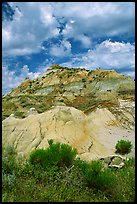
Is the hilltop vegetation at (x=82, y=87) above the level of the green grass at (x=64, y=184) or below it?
above

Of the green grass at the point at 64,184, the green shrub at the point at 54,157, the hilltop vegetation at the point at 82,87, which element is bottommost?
the green grass at the point at 64,184

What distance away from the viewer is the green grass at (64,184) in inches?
164

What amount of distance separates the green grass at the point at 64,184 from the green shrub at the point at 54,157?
70 millimetres

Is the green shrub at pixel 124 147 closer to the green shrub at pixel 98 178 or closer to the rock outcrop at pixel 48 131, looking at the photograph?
the rock outcrop at pixel 48 131

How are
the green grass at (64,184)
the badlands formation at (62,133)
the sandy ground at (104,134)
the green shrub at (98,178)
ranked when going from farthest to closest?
the sandy ground at (104,134)
the badlands formation at (62,133)
the green shrub at (98,178)
the green grass at (64,184)

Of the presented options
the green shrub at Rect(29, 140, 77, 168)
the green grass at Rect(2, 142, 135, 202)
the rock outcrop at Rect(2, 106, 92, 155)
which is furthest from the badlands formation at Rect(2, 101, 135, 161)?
the green grass at Rect(2, 142, 135, 202)

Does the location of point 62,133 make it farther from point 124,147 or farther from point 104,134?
point 104,134

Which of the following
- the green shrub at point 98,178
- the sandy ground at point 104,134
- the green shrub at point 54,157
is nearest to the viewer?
the green shrub at point 98,178

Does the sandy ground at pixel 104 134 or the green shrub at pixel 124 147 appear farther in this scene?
the sandy ground at pixel 104 134

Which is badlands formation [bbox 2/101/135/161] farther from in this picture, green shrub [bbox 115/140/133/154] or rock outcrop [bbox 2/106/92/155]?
green shrub [bbox 115/140/133/154]

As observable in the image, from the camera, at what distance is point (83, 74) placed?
40781 millimetres

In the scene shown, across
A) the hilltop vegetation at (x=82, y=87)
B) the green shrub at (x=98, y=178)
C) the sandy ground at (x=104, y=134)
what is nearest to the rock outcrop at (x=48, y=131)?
the sandy ground at (x=104, y=134)

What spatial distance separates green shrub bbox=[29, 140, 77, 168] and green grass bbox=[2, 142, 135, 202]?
7cm

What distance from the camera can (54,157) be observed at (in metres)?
5.20
